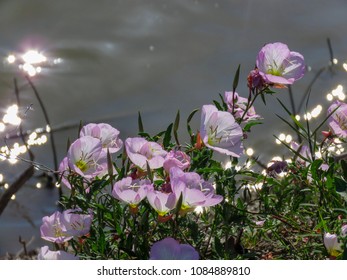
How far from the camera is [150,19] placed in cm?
559

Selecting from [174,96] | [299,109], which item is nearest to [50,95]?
[174,96]

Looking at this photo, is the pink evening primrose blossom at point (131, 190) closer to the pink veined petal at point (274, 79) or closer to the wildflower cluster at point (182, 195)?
the wildflower cluster at point (182, 195)

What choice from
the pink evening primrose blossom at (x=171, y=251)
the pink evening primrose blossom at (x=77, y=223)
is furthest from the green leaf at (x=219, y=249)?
the pink evening primrose blossom at (x=77, y=223)

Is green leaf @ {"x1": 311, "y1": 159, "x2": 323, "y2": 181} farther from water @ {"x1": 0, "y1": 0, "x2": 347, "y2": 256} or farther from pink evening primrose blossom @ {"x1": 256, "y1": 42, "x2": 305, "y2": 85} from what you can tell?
water @ {"x1": 0, "y1": 0, "x2": 347, "y2": 256}

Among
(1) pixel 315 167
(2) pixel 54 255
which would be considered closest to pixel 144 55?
(1) pixel 315 167

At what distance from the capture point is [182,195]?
1593 millimetres

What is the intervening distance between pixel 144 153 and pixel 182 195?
20 centimetres

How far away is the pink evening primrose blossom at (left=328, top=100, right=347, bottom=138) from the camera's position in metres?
A: 2.04

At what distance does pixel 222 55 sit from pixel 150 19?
75cm

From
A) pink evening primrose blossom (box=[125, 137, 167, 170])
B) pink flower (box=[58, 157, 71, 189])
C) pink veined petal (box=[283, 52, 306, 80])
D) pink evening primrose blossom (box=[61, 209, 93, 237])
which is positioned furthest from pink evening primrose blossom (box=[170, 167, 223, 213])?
pink veined petal (box=[283, 52, 306, 80])

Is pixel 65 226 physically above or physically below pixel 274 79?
below

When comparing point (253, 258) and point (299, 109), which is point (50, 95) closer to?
point (299, 109)

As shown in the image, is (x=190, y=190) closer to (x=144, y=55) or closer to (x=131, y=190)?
(x=131, y=190)

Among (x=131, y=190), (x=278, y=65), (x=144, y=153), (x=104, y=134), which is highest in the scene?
(x=278, y=65)
